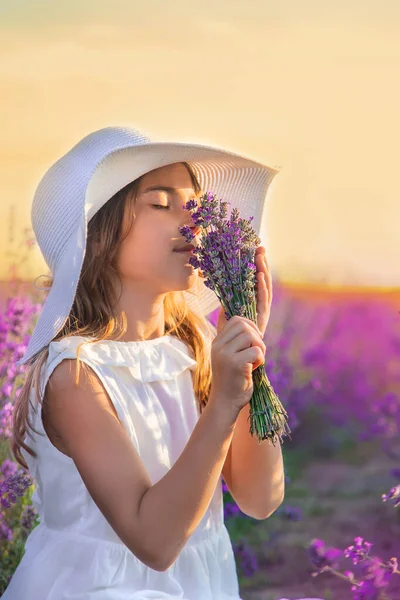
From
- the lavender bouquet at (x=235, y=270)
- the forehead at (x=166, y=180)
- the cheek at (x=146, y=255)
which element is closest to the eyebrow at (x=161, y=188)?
the forehead at (x=166, y=180)

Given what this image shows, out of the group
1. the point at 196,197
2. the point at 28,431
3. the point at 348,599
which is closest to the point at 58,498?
the point at 28,431

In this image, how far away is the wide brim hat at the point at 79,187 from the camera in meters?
2.46

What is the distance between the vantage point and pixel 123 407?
2.52m

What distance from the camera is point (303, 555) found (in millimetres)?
5203

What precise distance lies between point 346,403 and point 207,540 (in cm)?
348

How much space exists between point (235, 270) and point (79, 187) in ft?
1.65

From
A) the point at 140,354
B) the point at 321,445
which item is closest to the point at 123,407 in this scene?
the point at 140,354

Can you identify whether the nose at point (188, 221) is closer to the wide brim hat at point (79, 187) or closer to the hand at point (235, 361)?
the wide brim hat at point (79, 187)

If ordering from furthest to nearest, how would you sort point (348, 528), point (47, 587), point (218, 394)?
point (348, 528)
point (47, 587)
point (218, 394)

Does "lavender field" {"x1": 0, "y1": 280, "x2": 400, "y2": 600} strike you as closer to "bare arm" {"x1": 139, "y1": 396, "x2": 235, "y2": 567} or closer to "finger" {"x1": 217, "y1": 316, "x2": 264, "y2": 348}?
"bare arm" {"x1": 139, "y1": 396, "x2": 235, "y2": 567}

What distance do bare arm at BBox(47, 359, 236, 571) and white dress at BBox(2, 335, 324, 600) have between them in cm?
9

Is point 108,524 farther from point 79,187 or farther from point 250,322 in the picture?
point 79,187

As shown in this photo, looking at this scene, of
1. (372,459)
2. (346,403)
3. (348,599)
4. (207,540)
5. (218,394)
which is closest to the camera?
(218,394)

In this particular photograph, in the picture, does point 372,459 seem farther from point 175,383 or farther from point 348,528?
point 175,383
